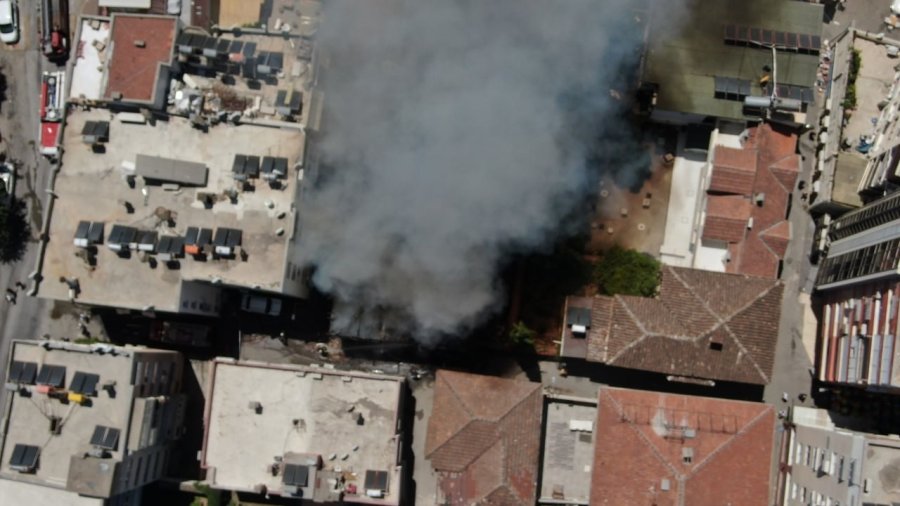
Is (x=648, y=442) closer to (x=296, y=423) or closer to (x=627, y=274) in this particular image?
(x=627, y=274)

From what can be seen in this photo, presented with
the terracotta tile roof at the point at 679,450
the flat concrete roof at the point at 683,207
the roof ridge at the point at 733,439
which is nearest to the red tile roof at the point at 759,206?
the flat concrete roof at the point at 683,207

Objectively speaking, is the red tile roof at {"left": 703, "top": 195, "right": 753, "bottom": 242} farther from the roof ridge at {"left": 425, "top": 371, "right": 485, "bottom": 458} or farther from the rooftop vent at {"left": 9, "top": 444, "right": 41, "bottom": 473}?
the rooftop vent at {"left": 9, "top": 444, "right": 41, "bottom": 473}

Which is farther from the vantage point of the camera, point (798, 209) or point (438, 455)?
point (798, 209)

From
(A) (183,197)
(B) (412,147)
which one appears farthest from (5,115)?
(B) (412,147)

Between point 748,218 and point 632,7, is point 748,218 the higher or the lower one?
the lower one

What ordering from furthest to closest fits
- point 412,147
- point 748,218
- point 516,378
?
point 516,378 → point 748,218 → point 412,147

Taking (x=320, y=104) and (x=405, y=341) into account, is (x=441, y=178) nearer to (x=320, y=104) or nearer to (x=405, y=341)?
(x=320, y=104)
